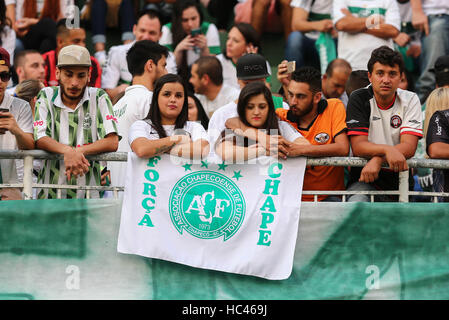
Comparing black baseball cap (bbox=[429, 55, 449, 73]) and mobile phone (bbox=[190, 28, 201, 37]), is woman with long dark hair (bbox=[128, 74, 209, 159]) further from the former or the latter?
mobile phone (bbox=[190, 28, 201, 37])

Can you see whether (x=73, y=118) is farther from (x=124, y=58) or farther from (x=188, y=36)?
(x=188, y=36)

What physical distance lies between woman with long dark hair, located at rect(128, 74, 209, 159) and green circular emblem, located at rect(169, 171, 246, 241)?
8.5 inches

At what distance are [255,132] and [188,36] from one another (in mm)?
3959

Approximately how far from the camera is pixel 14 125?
21.0 feet

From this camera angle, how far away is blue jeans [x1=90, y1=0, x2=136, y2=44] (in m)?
10.8

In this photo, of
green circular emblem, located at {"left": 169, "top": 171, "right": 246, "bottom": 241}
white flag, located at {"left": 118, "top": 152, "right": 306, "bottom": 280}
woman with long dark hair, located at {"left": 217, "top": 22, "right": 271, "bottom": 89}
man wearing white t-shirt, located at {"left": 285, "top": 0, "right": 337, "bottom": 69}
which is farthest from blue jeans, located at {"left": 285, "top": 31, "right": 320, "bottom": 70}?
green circular emblem, located at {"left": 169, "top": 171, "right": 246, "bottom": 241}

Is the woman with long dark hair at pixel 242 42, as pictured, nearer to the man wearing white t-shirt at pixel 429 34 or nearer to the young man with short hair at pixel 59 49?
the young man with short hair at pixel 59 49

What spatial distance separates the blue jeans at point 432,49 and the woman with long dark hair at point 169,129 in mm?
4253

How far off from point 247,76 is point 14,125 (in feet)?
6.85

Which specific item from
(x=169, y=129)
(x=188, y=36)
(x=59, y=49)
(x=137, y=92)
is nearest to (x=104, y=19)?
(x=188, y=36)

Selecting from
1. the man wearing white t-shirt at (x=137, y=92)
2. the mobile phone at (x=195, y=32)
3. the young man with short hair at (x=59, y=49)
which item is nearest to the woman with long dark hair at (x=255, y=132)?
the man wearing white t-shirt at (x=137, y=92)

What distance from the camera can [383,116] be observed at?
6914 millimetres

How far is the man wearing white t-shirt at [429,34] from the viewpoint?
10.1 metres
